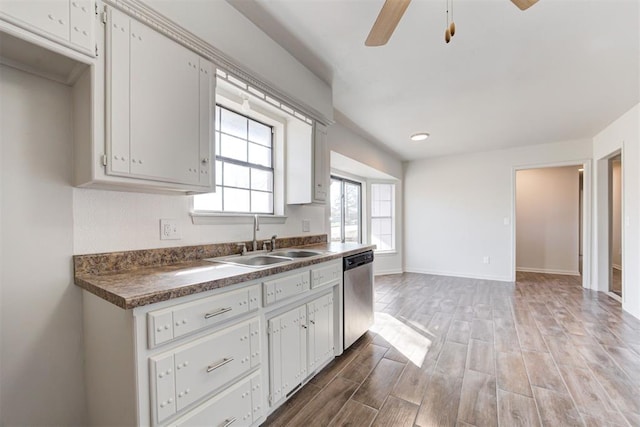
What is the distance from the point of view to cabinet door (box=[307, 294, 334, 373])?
6.29 feet

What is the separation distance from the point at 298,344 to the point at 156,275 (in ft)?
3.23

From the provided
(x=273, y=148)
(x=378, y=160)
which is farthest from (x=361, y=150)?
(x=273, y=148)

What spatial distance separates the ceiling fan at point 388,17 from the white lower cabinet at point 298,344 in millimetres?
1692

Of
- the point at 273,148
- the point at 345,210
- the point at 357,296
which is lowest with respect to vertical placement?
the point at 357,296

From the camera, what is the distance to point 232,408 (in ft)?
4.28

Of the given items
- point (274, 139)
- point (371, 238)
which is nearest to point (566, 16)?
point (274, 139)

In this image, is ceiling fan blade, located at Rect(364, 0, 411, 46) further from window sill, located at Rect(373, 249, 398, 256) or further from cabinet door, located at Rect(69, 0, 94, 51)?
window sill, located at Rect(373, 249, 398, 256)

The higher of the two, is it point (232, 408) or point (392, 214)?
point (392, 214)

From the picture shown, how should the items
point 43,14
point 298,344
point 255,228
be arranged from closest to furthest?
1. point 43,14
2. point 298,344
3. point 255,228

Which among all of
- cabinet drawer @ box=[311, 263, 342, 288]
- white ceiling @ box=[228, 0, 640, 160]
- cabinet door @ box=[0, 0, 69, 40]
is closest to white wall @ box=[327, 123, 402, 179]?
white ceiling @ box=[228, 0, 640, 160]

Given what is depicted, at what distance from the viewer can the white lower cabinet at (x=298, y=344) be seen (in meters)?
1.59

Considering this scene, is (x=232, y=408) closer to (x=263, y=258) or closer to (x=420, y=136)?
(x=263, y=258)

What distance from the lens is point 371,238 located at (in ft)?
18.4

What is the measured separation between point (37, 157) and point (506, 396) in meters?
2.94
